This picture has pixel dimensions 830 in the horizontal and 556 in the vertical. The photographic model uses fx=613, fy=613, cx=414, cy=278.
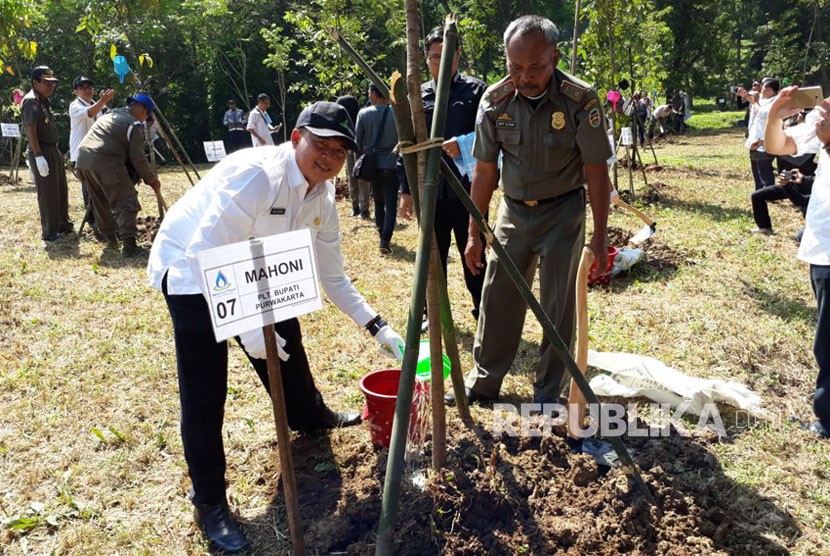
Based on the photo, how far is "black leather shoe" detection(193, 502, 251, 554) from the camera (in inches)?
97.4

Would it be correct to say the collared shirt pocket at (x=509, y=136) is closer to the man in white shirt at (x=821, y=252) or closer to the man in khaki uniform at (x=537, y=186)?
the man in khaki uniform at (x=537, y=186)

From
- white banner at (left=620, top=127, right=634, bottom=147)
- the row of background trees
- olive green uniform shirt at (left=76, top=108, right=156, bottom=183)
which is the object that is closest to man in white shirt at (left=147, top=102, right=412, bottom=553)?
olive green uniform shirt at (left=76, top=108, right=156, bottom=183)

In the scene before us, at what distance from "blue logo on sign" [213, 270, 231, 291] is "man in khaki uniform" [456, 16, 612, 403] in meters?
1.64

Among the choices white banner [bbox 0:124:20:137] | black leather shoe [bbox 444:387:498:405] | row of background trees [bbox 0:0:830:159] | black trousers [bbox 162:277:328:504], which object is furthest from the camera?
row of background trees [bbox 0:0:830:159]

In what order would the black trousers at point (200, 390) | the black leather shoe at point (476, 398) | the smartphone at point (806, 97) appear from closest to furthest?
1. the black trousers at point (200, 390)
2. the smartphone at point (806, 97)
3. the black leather shoe at point (476, 398)

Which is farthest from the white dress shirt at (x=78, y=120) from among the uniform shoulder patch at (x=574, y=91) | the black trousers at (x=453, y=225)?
the uniform shoulder patch at (x=574, y=91)

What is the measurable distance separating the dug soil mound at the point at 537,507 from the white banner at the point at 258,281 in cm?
100

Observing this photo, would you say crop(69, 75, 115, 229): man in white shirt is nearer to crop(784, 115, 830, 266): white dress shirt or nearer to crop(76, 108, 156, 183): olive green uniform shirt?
crop(76, 108, 156, 183): olive green uniform shirt

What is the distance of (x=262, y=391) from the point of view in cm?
387

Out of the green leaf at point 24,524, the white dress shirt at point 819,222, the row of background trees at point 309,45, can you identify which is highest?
the row of background trees at point 309,45

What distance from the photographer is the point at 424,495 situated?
2.50 metres

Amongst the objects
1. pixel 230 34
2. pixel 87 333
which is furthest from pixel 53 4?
pixel 87 333

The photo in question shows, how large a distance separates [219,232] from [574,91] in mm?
1701

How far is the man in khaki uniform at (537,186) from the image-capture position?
2.79 m
